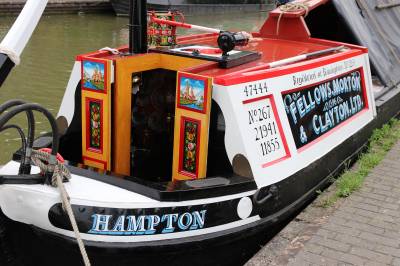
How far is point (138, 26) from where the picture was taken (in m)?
3.98

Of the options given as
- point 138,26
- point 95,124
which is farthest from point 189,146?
point 138,26

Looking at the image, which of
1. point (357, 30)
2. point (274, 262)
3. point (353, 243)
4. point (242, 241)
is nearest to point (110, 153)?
point (242, 241)

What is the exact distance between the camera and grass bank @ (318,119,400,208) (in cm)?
445

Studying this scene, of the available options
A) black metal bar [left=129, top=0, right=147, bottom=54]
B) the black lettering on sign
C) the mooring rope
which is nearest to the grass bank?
the black lettering on sign

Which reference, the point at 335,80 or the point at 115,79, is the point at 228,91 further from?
the point at 335,80

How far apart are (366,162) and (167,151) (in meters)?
2.12

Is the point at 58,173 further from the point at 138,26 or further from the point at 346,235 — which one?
the point at 346,235

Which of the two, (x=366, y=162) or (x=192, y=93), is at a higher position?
(x=192, y=93)

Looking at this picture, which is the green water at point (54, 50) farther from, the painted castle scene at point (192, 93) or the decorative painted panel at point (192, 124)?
the painted castle scene at point (192, 93)

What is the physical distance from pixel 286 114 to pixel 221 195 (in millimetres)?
970

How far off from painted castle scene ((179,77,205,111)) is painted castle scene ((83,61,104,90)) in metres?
0.60

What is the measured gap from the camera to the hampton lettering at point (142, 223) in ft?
10.5

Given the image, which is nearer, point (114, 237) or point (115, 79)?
point (114, 237)

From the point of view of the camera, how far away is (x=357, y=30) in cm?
603
